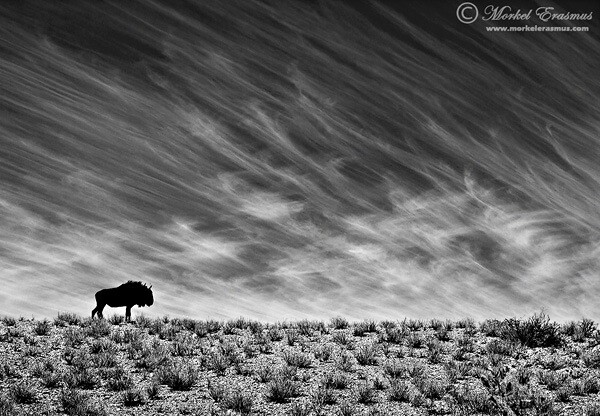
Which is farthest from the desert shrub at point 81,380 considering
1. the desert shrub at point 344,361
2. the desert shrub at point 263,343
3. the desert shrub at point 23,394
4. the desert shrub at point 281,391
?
the desert shrub at point 344,361

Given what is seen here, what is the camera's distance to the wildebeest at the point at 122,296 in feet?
85.8

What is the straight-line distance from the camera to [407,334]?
22672mm

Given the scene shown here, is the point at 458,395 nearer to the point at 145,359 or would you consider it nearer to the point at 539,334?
the point at 539,334

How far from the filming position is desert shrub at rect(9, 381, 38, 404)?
15430mm

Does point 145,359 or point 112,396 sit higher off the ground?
point 145,359

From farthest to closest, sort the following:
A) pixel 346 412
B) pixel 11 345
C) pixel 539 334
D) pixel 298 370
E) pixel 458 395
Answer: pixel 539 334
pixel 11 345
pixel 298 370
pixel 458 395
pixel 346 412

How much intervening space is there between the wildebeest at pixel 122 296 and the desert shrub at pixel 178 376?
919 cm

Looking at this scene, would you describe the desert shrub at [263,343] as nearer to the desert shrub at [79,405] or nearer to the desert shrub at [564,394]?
the desert shrub at [79,405]

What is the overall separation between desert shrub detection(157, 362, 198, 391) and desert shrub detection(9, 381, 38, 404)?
3134 millimetres

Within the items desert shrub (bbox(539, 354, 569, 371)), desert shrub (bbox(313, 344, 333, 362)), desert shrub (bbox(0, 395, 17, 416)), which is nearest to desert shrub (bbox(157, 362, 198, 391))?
desert shrub (bbox(0, 395, 17, 416))

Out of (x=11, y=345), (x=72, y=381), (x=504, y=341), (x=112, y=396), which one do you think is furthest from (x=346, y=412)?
(x=11, y=345)

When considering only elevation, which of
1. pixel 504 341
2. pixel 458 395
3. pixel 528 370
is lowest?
pixel 458 395

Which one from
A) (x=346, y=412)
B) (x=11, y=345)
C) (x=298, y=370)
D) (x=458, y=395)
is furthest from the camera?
(x=11, y=345)

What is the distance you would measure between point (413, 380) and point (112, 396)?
787 centimetres
